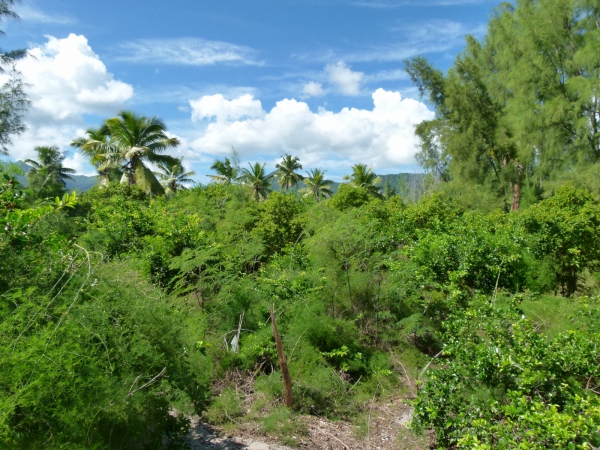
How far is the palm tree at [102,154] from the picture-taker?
1784cm

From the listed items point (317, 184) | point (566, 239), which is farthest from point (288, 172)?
point (566, 239)

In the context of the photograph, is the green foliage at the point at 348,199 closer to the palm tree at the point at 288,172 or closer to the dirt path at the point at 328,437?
the dirt path at the point at 328,437

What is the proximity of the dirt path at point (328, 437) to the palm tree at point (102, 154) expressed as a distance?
15.6 metres

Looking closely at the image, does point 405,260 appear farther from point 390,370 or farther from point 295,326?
point 295,326

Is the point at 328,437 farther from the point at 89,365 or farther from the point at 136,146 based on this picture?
the point at 136,146

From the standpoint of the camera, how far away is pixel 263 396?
5168mm

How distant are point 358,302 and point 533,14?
1519 cm

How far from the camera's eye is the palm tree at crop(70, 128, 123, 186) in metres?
17.8

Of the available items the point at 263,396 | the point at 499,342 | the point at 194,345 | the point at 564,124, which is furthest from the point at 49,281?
the point at 564,124

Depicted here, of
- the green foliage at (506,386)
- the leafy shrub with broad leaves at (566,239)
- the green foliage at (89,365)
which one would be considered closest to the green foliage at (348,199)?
the leafy shrub with broad leaves at (566,239)

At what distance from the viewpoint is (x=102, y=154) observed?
60.1 feet

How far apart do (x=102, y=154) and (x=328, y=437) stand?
1729cm

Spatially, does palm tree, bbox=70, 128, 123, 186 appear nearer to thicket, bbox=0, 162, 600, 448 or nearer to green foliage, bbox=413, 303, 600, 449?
thicket, bbox=0, 162, 600, 448

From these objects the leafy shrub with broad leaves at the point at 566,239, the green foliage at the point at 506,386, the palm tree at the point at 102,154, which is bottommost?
the green foliage at the point at 506,386
